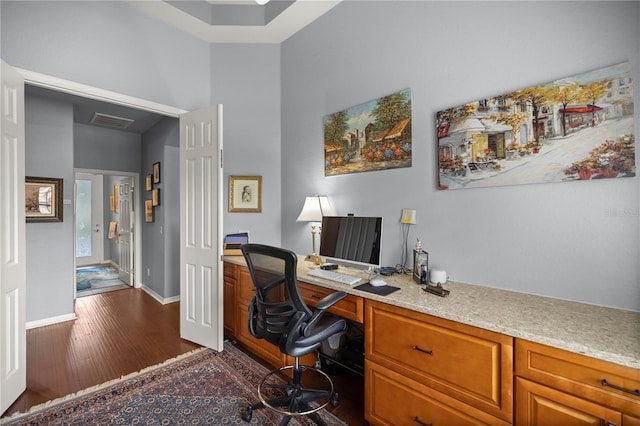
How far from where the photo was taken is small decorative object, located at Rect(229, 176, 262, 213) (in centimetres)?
341

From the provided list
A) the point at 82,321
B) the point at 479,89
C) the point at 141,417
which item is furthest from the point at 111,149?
the point at 479,89

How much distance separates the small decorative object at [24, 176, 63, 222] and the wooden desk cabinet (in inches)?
196

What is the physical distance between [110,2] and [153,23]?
0.38 m

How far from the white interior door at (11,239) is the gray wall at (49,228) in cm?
177

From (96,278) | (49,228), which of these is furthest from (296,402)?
(96,278)

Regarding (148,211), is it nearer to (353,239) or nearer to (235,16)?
(235,16)

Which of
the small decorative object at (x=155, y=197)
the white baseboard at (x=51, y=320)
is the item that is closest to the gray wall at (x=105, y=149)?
the small decorative object at (x=155, y=197)

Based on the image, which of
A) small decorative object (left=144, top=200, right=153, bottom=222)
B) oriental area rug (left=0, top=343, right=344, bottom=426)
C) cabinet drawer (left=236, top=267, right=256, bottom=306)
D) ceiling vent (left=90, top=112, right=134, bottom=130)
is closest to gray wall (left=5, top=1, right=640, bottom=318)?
cabinet drawer (left=236, top=267, right=256, bottom=306)

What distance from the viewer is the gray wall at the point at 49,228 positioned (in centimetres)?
355

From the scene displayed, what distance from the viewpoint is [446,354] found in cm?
140

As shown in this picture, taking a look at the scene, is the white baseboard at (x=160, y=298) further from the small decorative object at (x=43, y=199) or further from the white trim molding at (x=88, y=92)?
the white trim molding at (x=88, y=92)

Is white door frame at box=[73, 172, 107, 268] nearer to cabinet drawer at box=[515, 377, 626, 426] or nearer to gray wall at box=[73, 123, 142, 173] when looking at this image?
gray wall at box=[73, 123, 142, 173]

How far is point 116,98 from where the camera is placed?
2666 mm

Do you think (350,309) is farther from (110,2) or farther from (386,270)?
(110,2)
